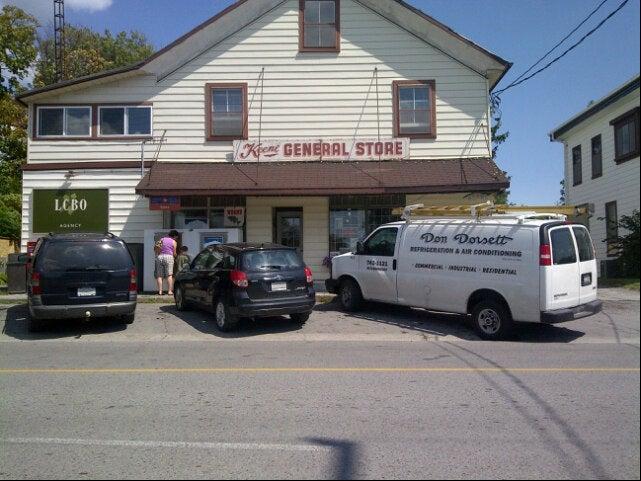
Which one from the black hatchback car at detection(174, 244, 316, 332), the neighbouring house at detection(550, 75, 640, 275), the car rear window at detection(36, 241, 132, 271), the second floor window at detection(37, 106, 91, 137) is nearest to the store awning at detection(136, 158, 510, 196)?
the second floor window at detection(37, 106, 91, 137)

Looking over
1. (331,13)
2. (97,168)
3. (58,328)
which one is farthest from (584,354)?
(97,168)

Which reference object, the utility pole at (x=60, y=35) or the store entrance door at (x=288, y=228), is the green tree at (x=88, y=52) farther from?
the store entrance door at (x=288, y=228)

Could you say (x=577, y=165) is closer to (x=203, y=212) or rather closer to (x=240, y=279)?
(x=240, y=279)

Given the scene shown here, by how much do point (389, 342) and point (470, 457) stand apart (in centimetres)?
529

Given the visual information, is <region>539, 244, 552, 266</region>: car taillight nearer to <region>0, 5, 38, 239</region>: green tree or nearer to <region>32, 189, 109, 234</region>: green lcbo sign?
<region>32, 189, 109, 234</region>: green lcbo sign

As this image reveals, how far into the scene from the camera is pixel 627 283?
6.70ft

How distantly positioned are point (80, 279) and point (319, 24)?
1063cm

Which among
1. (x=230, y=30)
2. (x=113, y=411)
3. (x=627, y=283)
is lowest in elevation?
(x=113, y=411)

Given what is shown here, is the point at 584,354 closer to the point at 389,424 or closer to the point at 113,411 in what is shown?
the point at 389,424

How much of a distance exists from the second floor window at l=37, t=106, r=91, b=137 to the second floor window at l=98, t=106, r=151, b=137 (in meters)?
0.43

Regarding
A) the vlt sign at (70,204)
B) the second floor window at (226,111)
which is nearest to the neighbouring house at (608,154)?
the second floor window at (226,111)

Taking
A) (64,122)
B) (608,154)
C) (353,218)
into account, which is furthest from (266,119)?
(608,154)

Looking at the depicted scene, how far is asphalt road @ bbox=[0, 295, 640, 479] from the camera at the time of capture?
4.11 meters

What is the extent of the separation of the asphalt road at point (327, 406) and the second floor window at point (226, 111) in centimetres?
828
